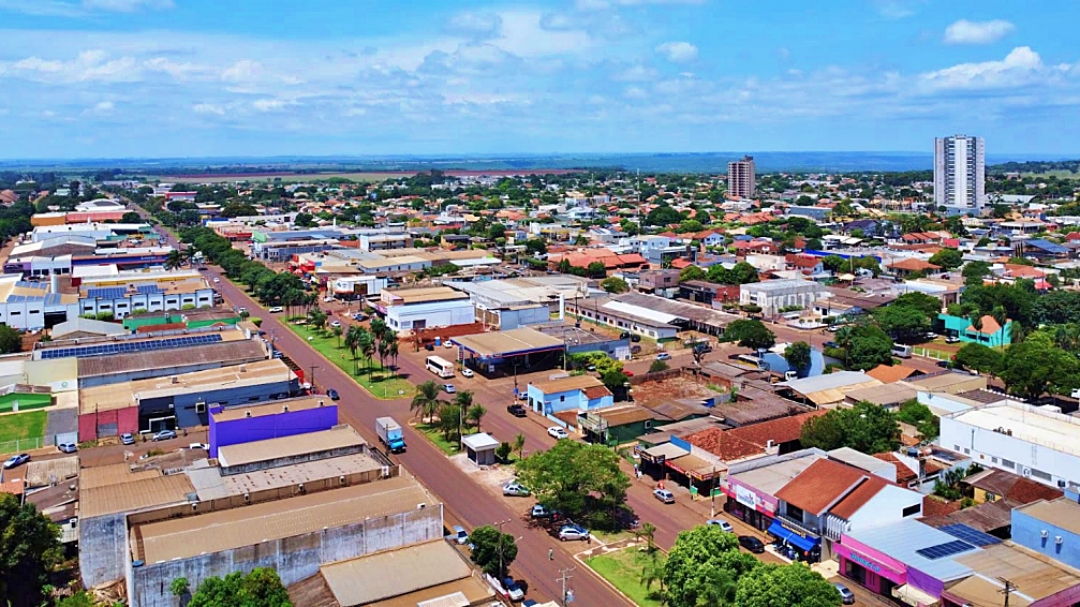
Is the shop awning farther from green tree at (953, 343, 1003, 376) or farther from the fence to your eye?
the fence

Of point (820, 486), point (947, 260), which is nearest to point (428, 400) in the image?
point (820, 486)

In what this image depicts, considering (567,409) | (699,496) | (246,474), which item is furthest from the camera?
(567,409)

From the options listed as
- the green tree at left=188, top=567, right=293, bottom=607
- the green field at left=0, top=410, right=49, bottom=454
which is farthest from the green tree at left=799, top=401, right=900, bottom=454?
the green field at left=0, top=410, right=49, bottom=454

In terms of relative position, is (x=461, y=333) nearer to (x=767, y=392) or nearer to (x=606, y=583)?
(x=767, y=392)

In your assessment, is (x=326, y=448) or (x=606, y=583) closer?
(x=606, y=583)

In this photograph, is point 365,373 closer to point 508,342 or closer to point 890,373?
point 508,342

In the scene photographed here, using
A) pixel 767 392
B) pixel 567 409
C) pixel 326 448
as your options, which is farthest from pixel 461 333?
pixel 326 448

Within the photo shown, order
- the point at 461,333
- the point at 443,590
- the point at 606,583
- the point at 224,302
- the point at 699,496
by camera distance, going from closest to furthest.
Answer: the point at 443,590 < the point at 606,583 < the point at 699,496 < the point at 461,333 < the point at 224,302

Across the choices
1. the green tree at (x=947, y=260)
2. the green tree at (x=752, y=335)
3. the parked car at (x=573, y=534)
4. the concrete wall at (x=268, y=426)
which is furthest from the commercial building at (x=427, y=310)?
the green tree at (x=947, y=260)
